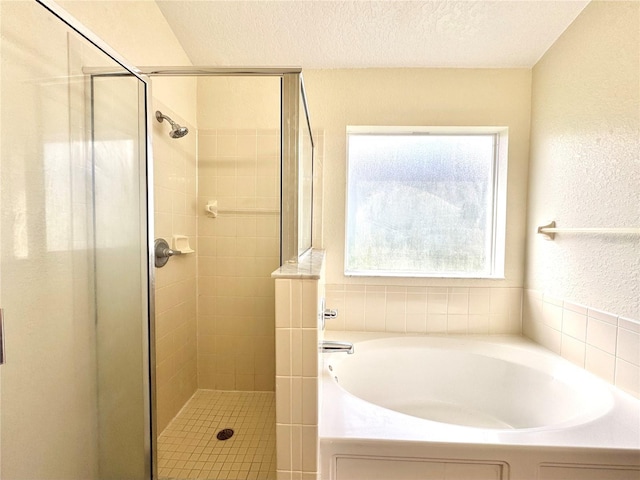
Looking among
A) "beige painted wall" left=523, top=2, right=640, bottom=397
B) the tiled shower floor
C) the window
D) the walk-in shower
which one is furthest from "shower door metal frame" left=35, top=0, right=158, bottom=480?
"beige painted wall" left=523, top=2, right=640, bottom=397

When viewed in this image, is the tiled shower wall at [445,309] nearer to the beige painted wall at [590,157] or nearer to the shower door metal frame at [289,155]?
the beige painted wall at [590,157]

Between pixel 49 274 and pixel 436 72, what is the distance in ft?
6.88

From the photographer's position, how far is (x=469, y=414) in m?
1.49

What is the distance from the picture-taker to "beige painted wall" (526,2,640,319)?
42.7 inches

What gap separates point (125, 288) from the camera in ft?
3.43

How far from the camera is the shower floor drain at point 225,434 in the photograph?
1.35 m

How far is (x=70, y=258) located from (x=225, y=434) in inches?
44.0

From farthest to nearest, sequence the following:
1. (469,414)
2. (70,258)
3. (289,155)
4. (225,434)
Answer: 1. (469,414)
2. (225,434)
3. (289,155)
4. (70,258)

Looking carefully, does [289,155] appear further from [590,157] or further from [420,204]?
[590,157]

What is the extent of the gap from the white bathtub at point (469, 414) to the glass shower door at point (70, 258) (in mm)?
796

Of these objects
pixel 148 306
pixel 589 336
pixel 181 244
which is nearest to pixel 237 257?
pixel 181 244

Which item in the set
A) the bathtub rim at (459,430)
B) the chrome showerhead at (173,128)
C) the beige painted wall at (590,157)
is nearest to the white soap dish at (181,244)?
the chrome showerhead at (173,128)

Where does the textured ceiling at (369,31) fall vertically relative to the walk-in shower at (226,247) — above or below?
above

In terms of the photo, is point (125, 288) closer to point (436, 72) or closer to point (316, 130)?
point (316, 130)
